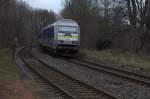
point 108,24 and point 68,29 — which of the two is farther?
point 108,24

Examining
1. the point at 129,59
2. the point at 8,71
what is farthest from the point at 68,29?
the point at 8,71

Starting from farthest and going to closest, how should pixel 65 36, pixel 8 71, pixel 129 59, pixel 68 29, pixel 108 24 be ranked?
pixel 108 24, pixel 68 29, pixel 65 36, pixel 129 59, pixel 8 71

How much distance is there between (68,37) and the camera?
110ft

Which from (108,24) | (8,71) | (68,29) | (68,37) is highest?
(108,24)

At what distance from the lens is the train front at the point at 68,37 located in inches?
1314

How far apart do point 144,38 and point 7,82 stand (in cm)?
2446

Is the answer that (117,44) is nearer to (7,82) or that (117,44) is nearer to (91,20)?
(91,20)

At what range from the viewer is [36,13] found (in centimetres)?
13612

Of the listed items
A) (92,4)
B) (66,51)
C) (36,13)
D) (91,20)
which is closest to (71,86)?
(66,51)

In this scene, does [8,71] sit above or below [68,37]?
below

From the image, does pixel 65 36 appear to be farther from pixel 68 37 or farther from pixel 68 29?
pixel 68 29

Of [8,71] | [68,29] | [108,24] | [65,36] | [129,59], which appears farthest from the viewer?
[108,24]

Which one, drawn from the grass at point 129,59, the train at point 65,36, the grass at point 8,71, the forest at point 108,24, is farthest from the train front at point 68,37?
the grass at point 8,71

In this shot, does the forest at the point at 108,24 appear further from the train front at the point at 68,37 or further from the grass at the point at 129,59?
the train front at the point at 68,37
